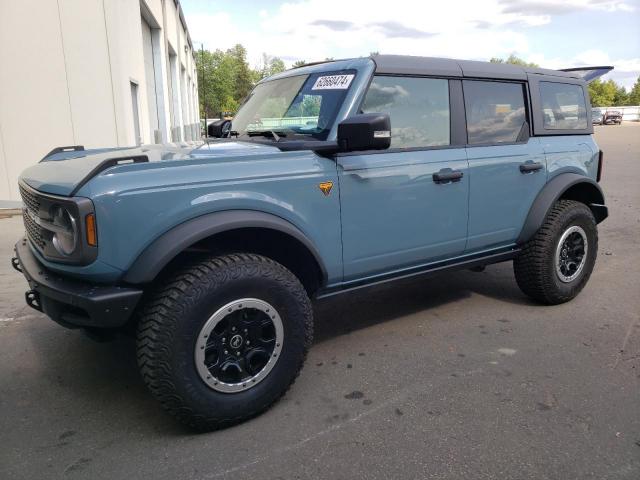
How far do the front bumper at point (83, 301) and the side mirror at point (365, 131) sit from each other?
53.2 inches

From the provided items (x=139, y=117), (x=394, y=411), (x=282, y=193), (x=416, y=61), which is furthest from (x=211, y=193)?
(x=139, y=117)

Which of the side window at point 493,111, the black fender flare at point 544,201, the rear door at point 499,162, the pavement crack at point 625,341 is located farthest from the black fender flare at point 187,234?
the pavement crack at point 625,341

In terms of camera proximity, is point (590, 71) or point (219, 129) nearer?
point (219, 129)

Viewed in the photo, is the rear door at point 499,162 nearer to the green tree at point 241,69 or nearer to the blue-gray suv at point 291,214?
the blue-gray suv at point 291,214

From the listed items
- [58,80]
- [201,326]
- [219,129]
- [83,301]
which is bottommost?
[201,326]

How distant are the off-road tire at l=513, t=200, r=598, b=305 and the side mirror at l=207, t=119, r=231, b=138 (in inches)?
103

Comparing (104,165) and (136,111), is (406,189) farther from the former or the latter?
(136,111)

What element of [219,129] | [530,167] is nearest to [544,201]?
[530,167]

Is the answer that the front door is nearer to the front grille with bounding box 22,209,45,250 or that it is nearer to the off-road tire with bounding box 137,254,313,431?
the off-road tire with bounding box 137,254,313,431

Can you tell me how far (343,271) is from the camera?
10.6 ft

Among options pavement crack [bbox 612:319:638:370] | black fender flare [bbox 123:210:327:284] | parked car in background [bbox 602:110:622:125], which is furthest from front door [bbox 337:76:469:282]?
parked car in background [bbox 602:110:622:125]

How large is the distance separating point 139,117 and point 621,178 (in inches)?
461

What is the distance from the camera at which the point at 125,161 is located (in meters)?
2.55

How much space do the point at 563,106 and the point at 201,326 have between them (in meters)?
3.64
